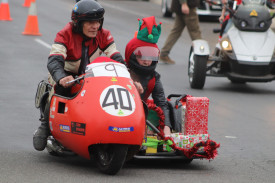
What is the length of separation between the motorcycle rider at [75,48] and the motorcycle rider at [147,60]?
16cm

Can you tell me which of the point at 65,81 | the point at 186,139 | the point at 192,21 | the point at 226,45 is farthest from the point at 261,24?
the point at 65,81

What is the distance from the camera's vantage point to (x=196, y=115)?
7.19 meters

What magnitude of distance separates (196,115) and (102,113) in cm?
118

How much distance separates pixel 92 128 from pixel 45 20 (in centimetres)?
1727

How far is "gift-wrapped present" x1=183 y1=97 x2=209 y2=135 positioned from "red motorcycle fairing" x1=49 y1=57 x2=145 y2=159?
746mm

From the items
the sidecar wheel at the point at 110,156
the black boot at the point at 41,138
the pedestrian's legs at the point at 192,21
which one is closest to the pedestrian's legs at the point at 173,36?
the pedestrian's legs at the point at 192,21

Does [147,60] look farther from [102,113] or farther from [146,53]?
[102,113]

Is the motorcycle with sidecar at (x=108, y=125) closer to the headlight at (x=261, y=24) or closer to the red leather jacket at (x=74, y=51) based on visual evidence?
the red leather jacket at (x=74, y=51)

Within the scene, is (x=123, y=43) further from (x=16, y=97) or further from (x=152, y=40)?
(x=152, y=40)

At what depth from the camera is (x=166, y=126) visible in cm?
737

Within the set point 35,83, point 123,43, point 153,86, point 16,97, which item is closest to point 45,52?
point 123,43

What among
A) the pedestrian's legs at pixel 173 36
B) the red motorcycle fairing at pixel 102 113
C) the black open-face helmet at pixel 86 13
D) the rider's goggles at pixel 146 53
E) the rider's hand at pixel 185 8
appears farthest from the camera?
the pedestrian's legs at pixel 173 36

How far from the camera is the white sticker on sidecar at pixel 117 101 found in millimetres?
6336

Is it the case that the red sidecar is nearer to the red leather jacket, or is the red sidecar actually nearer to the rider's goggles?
the red leather jacket
